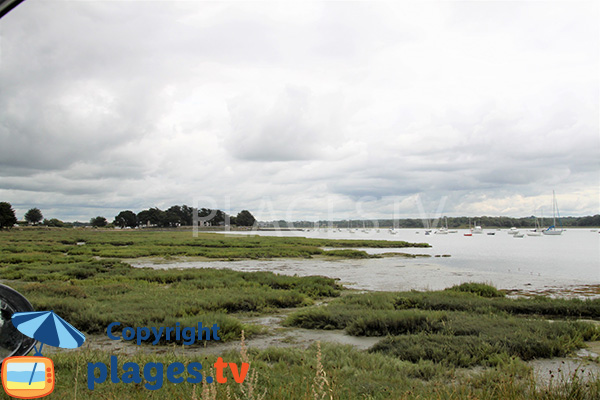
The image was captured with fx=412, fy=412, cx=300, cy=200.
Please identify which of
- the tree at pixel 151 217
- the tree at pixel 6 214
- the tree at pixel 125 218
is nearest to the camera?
Result: the tree at pixel 6 214

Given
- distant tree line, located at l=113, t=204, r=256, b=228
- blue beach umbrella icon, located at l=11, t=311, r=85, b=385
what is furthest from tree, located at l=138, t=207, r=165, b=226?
blue beach umbrella icon, located at l=11, t=311, r=85, b=385

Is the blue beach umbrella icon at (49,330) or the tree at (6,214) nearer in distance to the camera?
the blue beach umbrella icon at (49,330)

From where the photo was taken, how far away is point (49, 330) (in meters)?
2.46

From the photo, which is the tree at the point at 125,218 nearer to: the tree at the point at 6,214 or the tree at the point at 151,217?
the tree at the point at 151,217

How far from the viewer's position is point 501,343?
9.15 metres

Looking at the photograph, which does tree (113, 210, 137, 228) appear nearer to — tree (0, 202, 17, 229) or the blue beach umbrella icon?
tree (0, 202, 17, 229)

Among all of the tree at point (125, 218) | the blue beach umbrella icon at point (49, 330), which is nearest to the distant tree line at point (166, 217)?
the tree at point (125, 218)

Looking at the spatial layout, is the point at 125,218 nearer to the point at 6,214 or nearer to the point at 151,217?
the point at 6,214

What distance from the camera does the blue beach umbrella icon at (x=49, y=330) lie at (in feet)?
7.84

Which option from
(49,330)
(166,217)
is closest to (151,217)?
(166,217)

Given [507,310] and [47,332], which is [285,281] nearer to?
[507,310]

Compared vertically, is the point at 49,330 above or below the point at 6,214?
below

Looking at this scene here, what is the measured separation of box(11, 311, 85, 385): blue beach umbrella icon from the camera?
2.39 m

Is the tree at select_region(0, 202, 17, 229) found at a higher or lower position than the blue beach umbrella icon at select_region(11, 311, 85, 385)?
higher
